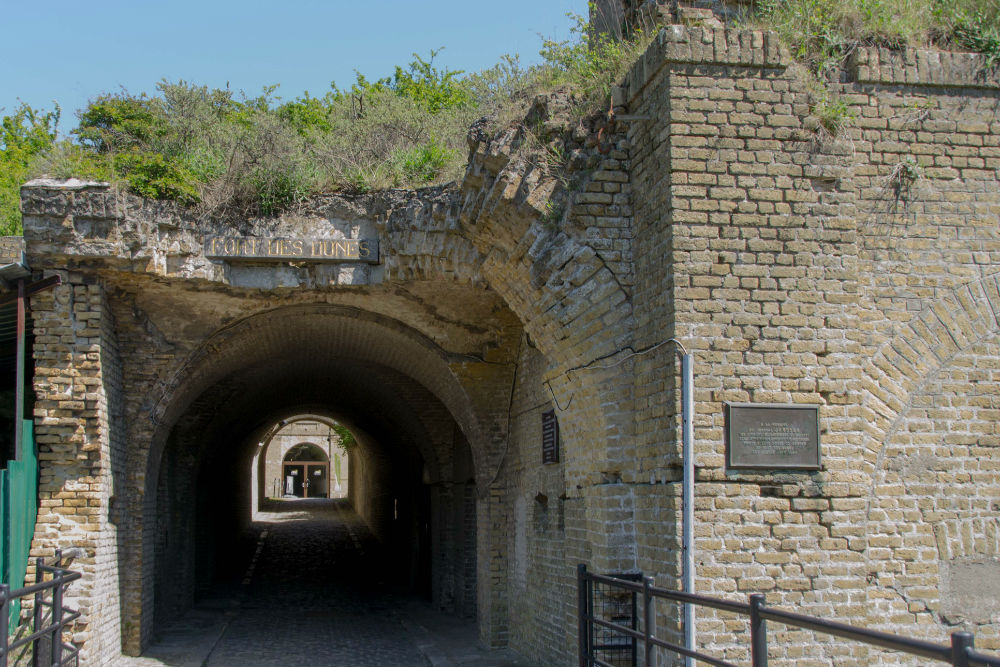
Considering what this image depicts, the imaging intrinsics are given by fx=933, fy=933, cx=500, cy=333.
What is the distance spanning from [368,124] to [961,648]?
964cm

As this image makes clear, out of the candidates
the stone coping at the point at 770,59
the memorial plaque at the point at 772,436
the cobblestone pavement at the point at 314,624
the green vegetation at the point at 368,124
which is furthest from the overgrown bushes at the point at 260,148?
the cobblestone pavement at the point at 314,624

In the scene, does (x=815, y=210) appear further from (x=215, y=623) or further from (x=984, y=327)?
(x=215, y=623)

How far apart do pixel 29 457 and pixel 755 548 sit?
283 inches

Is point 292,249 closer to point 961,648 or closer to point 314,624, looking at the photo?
point 314,624

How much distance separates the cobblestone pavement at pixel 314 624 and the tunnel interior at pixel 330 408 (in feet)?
1.67

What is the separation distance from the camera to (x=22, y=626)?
9.03 metres

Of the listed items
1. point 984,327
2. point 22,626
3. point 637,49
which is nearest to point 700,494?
point 984,327

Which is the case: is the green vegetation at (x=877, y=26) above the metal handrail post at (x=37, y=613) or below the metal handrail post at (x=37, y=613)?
above

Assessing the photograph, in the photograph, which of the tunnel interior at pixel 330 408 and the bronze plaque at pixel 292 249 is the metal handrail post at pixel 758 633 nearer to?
the bronze plaque at pixel 292 249

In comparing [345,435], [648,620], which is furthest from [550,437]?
[345,435]

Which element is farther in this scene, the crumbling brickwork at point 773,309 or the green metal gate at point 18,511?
the green metal gate at point 18,511

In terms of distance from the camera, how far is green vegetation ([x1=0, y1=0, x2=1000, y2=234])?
721 centimetres

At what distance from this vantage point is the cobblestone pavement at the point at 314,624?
1122cm

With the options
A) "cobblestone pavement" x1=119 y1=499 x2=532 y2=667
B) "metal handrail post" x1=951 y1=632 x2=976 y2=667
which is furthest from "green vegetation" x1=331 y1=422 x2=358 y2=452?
"metal handrail post" x1=951 y1=632 x2=976 y2=667
